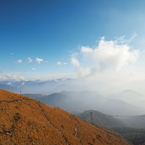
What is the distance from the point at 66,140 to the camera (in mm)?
49188

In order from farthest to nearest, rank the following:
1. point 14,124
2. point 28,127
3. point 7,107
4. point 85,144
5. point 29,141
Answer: point 85,144, point 7,107, point 28,127, point 14,124, point 29,141

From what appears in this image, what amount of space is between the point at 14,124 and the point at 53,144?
58.5 ft

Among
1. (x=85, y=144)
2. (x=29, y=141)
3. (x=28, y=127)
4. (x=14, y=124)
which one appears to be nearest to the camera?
(x=29, y=141)

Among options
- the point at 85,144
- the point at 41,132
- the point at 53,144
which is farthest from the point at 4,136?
the point at 85,144

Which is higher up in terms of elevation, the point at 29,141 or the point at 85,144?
the point at 29,141

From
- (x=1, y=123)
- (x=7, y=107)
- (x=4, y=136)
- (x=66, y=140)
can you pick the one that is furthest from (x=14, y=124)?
(x=66, y=140)

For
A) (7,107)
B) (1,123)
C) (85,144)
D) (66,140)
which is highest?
(7,107)

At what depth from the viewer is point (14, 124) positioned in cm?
4025

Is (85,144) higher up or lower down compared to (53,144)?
lower down

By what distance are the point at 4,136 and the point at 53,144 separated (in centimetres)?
1886

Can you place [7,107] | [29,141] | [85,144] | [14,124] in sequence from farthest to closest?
[85,144], [7,107], [14,124], [29,141]

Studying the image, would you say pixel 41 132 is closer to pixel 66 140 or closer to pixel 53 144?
pixel 53 144

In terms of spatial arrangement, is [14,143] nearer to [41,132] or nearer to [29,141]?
[29,141]

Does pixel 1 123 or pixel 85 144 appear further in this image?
pixel 85 144
